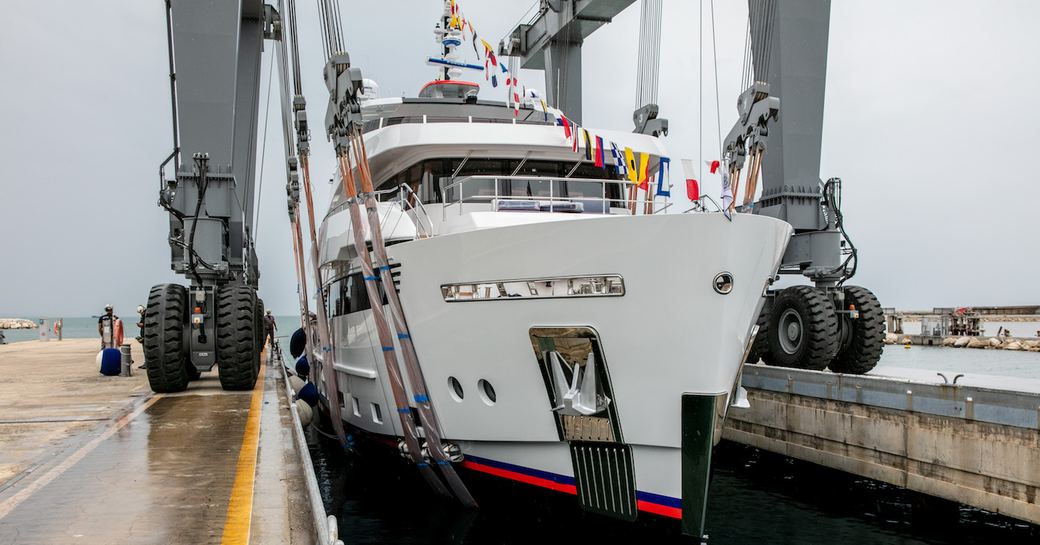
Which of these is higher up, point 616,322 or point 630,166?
point 630,166

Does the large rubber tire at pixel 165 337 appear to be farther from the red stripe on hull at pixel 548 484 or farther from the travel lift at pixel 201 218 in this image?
the red stripe on hull at pixel 548 484

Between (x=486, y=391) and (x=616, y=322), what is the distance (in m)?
1.69

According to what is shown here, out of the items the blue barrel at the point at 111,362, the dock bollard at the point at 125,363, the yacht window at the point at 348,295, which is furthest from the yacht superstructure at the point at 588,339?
the blue barrel at the point at 111,362

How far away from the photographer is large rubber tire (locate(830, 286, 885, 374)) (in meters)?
13.4

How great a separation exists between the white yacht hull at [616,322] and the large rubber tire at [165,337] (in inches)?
214

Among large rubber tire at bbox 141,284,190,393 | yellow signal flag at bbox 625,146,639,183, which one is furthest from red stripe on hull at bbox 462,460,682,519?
large rubber tire at bbox 141,284,190,393

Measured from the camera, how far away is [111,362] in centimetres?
1582

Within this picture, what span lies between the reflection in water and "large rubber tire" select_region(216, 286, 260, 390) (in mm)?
2418

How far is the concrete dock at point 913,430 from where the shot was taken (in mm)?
8523

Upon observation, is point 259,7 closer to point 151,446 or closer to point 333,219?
point 333,219

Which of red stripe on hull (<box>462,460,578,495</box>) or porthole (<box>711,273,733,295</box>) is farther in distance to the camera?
red stripe on hull (<box>462,460,578,495</box>)

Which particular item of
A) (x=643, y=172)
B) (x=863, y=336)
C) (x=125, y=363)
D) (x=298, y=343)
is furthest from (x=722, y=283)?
(x=298, y=343)

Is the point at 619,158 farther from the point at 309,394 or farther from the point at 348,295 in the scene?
the point at 309,394

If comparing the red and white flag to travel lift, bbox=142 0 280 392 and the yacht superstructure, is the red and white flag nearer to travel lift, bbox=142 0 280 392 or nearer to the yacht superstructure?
the yacht superstructure
